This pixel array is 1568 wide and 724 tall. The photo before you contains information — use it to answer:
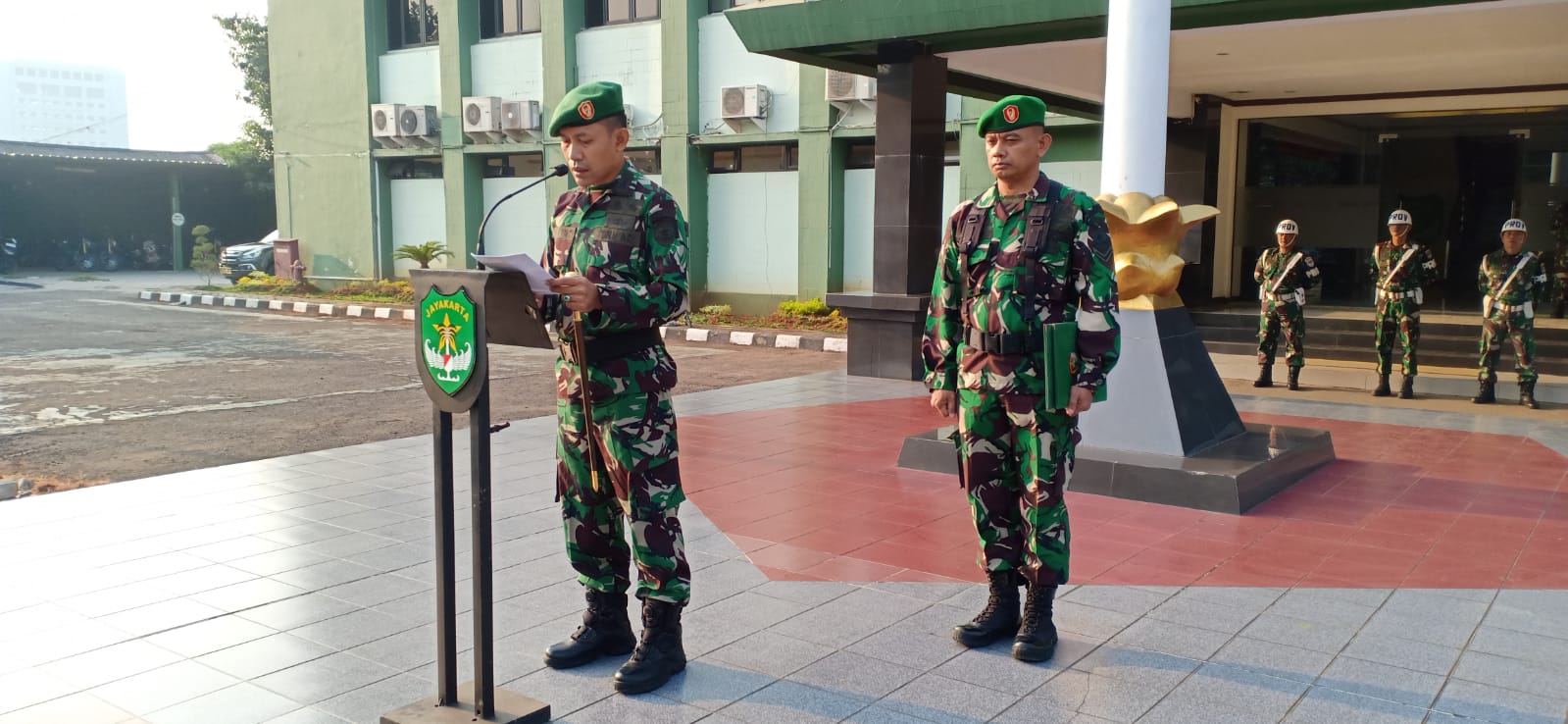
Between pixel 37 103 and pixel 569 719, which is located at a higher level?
pixel 37 103

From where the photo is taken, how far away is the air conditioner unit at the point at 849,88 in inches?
615

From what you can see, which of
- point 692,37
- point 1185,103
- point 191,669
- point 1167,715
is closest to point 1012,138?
point 1167,715

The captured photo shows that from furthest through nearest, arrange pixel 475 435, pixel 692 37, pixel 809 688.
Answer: pixel 692 37 → pixel 809 688 → pixel 475 435

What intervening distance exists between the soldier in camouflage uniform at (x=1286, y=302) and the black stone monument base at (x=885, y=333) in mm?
3209

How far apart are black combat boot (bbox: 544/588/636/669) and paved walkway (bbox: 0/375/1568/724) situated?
7 cm

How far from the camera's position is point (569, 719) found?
3326mm

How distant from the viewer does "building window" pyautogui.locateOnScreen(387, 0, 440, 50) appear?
71.2 ft

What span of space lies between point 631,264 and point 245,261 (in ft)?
87.3

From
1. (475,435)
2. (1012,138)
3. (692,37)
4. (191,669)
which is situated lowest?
(191,669)

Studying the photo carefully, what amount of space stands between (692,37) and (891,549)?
1400cm

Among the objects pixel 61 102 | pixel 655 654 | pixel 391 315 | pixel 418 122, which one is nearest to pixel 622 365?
pixel 655 654

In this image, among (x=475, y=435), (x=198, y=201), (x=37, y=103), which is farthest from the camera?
(x=37, y=103)

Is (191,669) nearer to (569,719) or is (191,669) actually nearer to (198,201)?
(569,719)

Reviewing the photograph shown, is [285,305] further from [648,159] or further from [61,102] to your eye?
[61,102]
